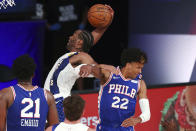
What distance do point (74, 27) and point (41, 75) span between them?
5.51 ft

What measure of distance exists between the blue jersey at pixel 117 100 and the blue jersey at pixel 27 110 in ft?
4.75

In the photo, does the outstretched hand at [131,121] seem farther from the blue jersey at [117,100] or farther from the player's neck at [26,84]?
the player's neck at [26,84]

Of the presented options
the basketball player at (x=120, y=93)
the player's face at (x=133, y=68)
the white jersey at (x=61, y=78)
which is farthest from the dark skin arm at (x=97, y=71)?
the white jersey at (x=61, y=78)

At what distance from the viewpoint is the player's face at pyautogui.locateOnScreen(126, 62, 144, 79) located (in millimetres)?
6176

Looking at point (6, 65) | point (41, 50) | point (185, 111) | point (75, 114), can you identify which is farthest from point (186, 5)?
point (75, 114)

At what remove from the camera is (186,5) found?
9.00 metres

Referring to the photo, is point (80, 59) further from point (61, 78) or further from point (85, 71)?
point (85, 71)

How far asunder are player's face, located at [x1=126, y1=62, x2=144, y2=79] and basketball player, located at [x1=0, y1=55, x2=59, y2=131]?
151cm

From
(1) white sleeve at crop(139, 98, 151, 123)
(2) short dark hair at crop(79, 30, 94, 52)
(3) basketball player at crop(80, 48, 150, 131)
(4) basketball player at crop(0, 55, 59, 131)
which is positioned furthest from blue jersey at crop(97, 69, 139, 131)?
(4) basketball player at crop(0, 55, 59, 131)

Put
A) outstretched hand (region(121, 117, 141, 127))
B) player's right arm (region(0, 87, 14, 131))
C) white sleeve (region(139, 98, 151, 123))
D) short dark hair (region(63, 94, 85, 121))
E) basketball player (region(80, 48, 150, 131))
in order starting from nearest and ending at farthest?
1. short dark hair (region(63, 94, 85, 121))
2. player's right arm (region(0, 87, 14, 131))
3. outstretched hand (region(121, 117, 141, 127))
4. white sleeve (region(139, 98, 151, 123))
5. basketball player (region(80, 48, 150, 131))

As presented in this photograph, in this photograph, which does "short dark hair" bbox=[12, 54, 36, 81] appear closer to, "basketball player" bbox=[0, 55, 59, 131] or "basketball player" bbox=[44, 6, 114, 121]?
"basketball player" bbox=[0, 55, 59, 131]

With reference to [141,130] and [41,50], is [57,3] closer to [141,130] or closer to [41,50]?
[41,50]

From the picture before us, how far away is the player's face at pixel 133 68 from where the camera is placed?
20.3 feet

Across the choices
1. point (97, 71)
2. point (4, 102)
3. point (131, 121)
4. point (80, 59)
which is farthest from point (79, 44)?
point (4, 102)
